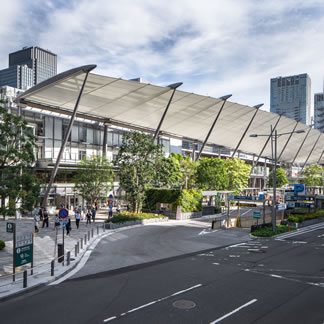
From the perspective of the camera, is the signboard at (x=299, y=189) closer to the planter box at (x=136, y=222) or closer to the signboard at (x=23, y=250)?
the planter box at (x=136, y=222)

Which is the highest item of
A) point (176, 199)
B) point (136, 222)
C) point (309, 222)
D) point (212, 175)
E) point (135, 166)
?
point (135, 166)

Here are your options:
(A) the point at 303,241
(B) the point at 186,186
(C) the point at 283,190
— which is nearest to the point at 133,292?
(A) the point at 303,241

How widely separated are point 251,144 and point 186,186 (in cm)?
2770

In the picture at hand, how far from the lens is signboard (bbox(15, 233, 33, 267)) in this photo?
1259 centimetres

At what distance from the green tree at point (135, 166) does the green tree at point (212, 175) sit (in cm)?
1469

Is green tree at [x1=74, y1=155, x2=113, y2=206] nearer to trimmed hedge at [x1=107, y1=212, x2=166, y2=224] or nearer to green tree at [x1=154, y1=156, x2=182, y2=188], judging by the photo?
trimmed hedge at [x1=107, y1=212, x2=166, y2=224]

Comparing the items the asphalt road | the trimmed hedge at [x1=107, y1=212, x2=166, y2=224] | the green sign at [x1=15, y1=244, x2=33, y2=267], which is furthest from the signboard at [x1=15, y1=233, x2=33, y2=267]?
the trimmed hedge at [x1=107, y1=212, x2=166, y2=224]

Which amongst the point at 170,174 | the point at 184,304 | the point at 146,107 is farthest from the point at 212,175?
the point at 184,304

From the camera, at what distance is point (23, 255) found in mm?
12867

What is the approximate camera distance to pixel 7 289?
11570mm

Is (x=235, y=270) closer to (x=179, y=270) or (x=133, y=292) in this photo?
(x=179, y=270)

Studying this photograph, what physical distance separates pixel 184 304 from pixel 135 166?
2337 centimetres

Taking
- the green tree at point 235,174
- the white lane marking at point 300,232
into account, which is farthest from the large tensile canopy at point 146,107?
the white lane marking at point 300,232

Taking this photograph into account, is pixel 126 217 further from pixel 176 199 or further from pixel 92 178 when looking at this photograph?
pixel 92 178
